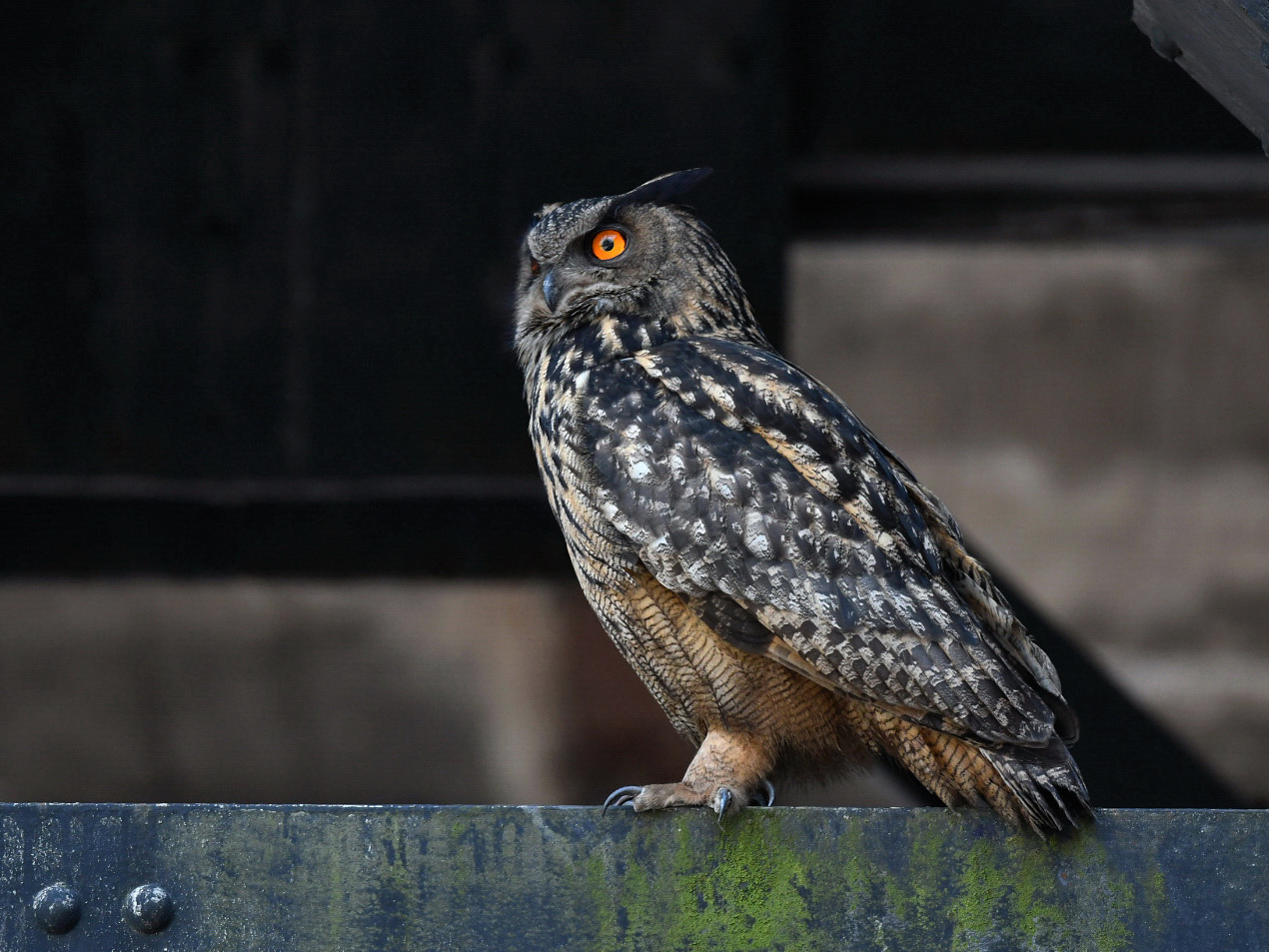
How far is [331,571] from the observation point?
4.88 m

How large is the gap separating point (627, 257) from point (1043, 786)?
1.17 meters

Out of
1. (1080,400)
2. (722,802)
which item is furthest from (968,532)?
(722,802)

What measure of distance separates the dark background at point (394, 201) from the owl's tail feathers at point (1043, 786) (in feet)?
8.90

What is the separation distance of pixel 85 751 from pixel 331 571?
118cm

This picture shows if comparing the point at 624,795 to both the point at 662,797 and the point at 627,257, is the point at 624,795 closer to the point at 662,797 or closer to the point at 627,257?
the point at 662,797

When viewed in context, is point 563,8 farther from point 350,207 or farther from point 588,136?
point 350,207

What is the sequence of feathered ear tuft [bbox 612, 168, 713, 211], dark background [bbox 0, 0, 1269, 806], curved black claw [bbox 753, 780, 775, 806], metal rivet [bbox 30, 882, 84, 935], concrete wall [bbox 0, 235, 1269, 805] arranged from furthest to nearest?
concrete wall [bbox 0, 235, 1269, 805] → dark background [bbox 0, 0, 1269, 806] → feathered ear tuft [bbox 612, 168, 713, 211] → curved black claw [bbox 753, 780, 775, 806] → metal rivet [bbox 30, 882, 84, 935]

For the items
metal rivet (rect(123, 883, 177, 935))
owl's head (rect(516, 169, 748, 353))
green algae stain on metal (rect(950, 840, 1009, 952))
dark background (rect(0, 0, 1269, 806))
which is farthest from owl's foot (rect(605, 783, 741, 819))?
dark background (rect(0, 0, 1269, 806))

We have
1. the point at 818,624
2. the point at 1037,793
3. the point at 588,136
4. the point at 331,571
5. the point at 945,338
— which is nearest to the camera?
the point at 1037,793

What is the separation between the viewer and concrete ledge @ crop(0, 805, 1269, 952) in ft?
5.15

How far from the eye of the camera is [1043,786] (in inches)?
71.8

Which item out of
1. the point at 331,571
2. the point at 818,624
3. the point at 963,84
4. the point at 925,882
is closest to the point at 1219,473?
the point at 963,84

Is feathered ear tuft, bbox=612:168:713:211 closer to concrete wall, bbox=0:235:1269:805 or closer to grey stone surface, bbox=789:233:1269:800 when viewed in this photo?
concrete wall, bbox=0:235:1269:805

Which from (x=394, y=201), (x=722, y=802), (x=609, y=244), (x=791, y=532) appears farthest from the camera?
(x=394, y=201)
